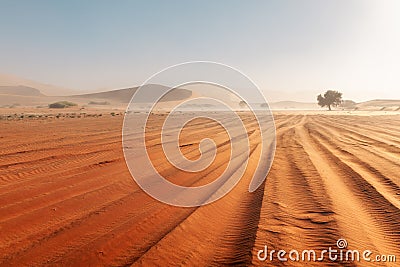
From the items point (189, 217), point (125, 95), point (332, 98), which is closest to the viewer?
point (189, 217)

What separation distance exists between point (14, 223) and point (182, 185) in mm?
3599

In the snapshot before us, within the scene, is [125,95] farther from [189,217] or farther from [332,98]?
[189,217]

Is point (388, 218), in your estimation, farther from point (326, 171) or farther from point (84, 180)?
point (84, 180)

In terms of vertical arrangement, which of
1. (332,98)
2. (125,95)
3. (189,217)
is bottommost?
(189,217)

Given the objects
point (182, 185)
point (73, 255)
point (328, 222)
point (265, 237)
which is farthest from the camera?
point (182, 185)

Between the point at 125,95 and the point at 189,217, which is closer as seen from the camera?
the point at 189,217

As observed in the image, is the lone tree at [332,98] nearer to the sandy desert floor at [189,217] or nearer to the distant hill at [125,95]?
the distant hill at [125,95]

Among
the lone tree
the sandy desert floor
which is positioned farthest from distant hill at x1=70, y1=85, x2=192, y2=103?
the sandy desert floor

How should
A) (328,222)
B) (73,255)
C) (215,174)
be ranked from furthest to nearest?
(215,174) < (328,222) < (73,255)

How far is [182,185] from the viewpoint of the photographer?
7.22 metres

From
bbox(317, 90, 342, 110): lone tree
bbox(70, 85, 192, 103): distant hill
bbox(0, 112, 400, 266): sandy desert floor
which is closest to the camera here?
bbox(0, 112, 400, 266): sandy desert floor

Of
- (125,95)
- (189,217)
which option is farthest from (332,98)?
(125,95)

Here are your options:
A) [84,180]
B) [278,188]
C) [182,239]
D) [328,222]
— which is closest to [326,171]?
[278,188]

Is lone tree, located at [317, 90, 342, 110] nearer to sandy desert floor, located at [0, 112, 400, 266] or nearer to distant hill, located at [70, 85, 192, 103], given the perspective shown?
distant hill, located at [70, 85, 192, 103]
